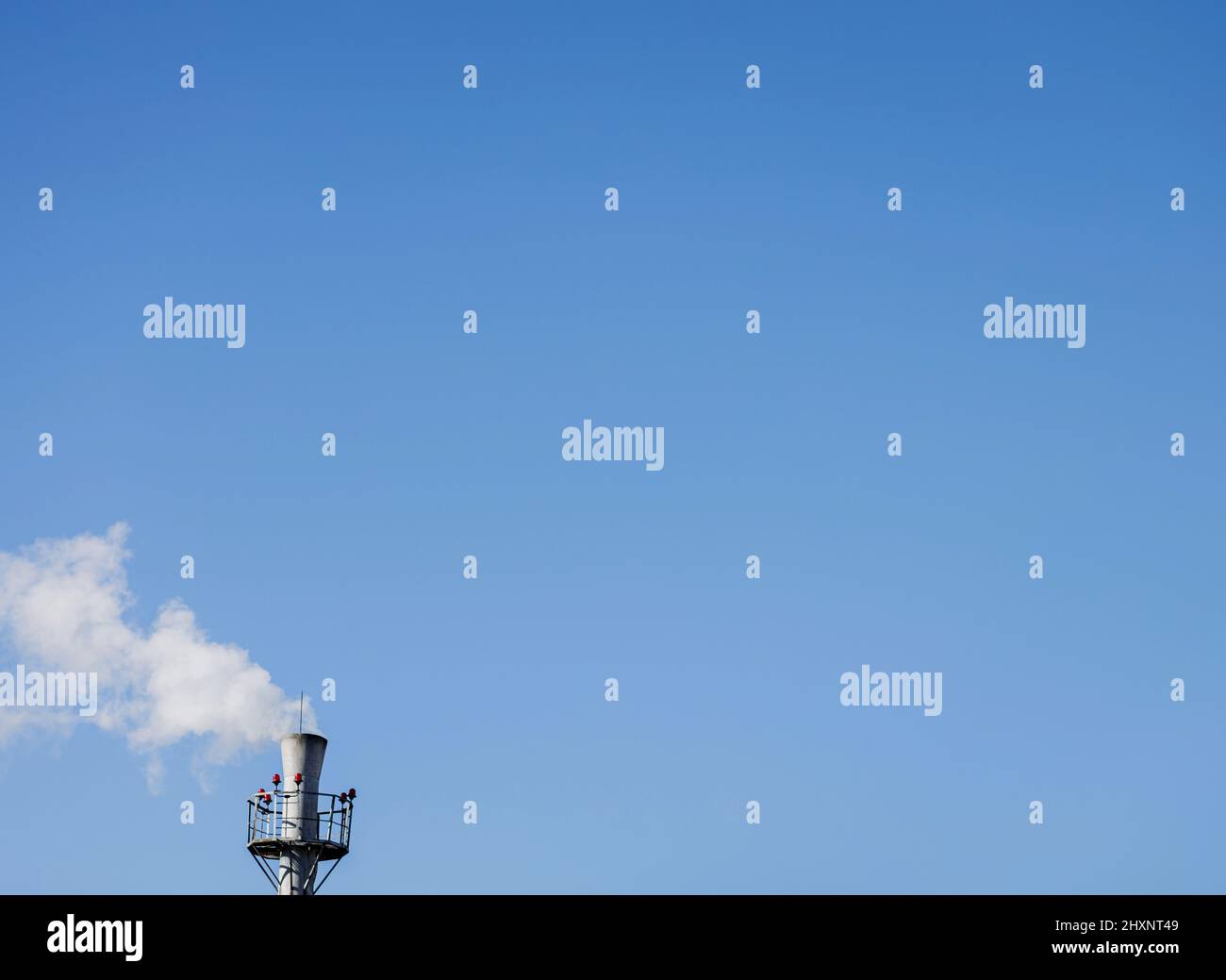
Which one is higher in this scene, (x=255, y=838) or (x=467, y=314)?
(x=467, y=314)

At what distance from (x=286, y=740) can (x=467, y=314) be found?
1600 cm
